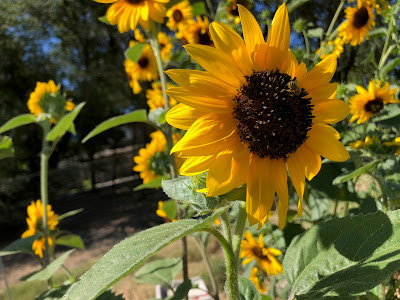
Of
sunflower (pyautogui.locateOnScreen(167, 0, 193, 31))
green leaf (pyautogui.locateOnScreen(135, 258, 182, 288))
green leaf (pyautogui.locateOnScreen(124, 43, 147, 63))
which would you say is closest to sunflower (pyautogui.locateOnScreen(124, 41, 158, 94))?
sunflower (pyautogui.locateOnScreen(167, 0, 193, 31))

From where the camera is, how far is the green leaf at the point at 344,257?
0.42m

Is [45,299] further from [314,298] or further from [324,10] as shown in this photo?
[324,10]

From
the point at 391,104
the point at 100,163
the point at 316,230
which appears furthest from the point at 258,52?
the point at 100,163

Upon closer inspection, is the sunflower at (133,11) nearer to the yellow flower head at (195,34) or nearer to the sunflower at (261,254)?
the yellow flower head at (195,34)

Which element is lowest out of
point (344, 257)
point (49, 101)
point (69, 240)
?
point (69, 240)

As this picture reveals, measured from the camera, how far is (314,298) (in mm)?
440

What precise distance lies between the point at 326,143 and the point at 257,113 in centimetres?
9

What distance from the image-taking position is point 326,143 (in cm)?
46

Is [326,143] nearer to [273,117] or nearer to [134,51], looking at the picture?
[273,117]

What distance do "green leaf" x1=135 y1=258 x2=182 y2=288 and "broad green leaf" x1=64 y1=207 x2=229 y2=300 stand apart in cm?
85

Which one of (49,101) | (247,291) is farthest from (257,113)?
(49,101)

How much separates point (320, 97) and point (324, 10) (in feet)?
21.8

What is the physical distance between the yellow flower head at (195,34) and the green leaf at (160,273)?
718 mm

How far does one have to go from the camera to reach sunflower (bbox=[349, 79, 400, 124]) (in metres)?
0.96
